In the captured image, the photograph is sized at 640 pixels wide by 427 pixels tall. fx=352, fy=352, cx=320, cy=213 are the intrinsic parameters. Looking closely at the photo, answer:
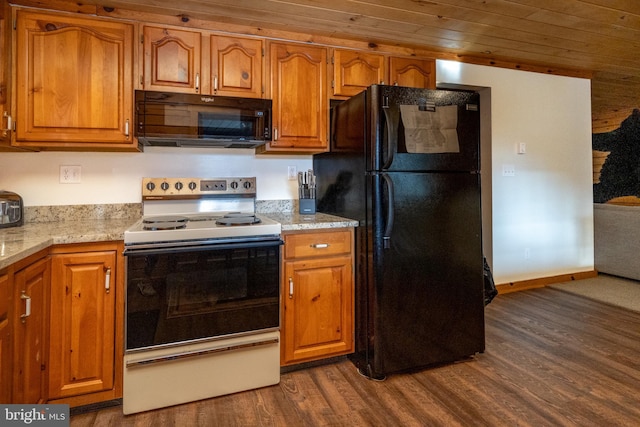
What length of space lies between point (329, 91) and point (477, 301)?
1.64m

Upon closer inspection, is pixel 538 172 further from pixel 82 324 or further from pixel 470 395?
pixel 82 324

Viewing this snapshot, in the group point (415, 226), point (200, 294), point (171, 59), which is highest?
point (171, 59)

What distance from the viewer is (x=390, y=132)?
74.0 inches

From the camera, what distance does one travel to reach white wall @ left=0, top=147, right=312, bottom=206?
212 cm

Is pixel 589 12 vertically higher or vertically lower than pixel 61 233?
higher

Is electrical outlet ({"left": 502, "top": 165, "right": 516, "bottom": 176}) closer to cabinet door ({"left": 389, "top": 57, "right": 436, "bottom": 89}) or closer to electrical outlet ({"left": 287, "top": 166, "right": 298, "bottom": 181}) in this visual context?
cabinet door ({"left": 389, "top": 57, "right": 436, "bottom": 89})

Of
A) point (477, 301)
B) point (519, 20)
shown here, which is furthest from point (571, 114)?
point (477, 301)

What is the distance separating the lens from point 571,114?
3697 millimetres

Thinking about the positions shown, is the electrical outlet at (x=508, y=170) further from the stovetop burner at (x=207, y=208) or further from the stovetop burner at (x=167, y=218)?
the stovetop burner at (x=167, y=218)

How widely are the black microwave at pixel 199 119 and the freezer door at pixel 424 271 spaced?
838mm

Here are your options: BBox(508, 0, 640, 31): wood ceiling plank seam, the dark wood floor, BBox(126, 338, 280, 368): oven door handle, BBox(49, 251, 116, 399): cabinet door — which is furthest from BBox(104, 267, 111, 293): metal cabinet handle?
BBox(508, 0, 640, 31): wood ceiling plank seam

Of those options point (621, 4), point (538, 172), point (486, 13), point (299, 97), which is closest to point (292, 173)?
point (299, 97)

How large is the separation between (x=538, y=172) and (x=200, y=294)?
3427 mm

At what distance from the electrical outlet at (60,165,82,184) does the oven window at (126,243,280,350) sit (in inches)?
36.5
